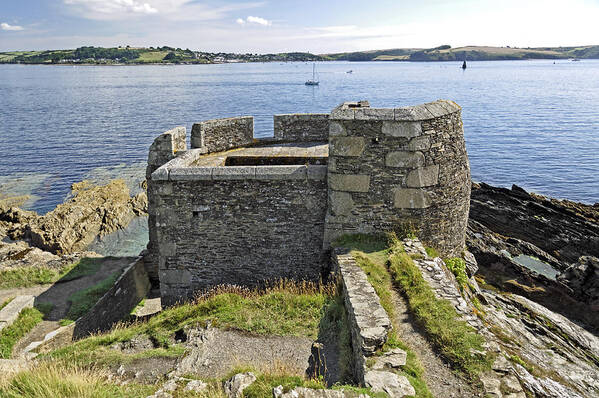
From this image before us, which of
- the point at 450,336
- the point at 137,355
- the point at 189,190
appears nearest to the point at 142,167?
the point at 189,190

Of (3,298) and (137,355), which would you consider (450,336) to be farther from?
(3,298)

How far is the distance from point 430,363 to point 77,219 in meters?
22.7

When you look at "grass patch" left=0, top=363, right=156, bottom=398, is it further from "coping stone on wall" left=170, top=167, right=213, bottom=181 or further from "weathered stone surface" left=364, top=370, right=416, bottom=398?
"coping stone on wall" left=170, top=167, right=213, bottom=181

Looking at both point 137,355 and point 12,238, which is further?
point 12,238

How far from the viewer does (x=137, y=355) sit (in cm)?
800

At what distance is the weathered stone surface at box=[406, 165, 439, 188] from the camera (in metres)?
9.55

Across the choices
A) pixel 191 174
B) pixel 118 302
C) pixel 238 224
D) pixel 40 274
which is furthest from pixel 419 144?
pixel 40 274

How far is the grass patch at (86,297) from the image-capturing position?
12.3 metres

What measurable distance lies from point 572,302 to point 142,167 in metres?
30.9

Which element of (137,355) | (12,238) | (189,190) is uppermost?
(189,190)

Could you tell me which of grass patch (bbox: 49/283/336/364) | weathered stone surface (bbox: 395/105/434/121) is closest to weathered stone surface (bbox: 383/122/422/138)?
weathered stone surface (bbox: 395/105/434/121)

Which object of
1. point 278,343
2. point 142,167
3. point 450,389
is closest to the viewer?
point 450,389

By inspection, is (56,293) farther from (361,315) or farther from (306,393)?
(306,393)

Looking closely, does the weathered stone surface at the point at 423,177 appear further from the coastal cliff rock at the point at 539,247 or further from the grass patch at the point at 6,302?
the grass patch at the point at 6,302
